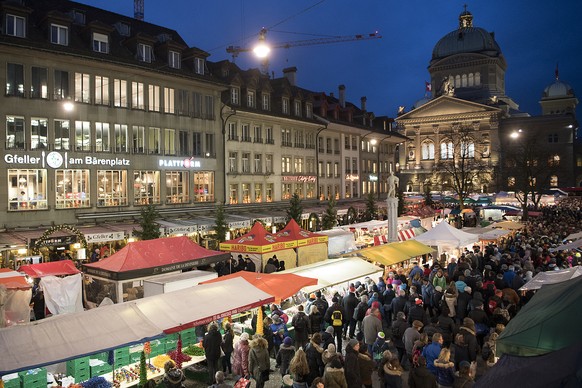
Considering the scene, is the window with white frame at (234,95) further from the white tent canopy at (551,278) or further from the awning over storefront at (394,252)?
the white tent canopy at (551,278)

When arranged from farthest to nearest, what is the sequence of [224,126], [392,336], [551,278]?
[224,126], [551,278], [392,336]

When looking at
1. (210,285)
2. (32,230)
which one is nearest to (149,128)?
(32,230)

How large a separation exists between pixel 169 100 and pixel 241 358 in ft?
81.1

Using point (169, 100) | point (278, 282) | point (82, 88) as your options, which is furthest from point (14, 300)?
point (169, 100)

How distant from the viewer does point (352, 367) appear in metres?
9.58

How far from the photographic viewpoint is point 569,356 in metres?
Result: 3.75

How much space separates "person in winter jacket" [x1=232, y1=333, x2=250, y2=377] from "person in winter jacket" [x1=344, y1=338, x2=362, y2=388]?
2.32 m

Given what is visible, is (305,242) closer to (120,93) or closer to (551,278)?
(551,278)

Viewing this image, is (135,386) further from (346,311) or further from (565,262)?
(565,262)

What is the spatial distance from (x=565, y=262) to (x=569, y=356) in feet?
62.0

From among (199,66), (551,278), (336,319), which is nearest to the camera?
(551,278)

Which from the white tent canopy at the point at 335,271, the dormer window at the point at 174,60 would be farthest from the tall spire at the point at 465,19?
the white tent canopy at the point at 335,271

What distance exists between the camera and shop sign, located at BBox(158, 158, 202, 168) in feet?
105

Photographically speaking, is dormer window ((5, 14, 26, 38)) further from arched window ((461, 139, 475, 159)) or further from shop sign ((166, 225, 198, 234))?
arched window ((461, 139, 475, 159))
